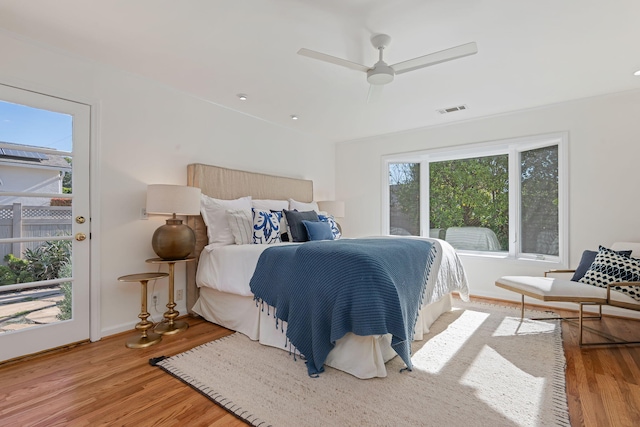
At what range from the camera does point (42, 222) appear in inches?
97.3

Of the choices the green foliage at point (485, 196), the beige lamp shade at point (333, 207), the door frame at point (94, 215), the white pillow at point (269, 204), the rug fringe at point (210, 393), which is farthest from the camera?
the beige lamp shade at point (333, 207)

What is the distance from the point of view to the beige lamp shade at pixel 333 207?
16.2 ft

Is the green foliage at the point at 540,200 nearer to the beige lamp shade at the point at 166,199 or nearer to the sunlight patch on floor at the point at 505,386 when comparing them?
the sunlight patch on floor at the point at 505,386

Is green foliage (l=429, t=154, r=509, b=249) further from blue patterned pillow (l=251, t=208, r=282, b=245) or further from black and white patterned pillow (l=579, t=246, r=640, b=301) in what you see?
blue patterned pillow (l=251, t=208, r=282, b=245)

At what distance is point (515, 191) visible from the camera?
414 centimetres

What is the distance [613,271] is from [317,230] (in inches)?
112

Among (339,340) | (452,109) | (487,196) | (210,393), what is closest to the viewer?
(210,393)

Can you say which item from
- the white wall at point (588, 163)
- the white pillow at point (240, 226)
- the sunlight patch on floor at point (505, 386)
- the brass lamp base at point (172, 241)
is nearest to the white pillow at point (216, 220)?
the white pillow at point (240, 226)

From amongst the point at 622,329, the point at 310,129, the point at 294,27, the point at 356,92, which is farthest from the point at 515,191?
the point at 294,27

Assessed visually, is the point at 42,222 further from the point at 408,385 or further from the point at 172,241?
the point at 408,385

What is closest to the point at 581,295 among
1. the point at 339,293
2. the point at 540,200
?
the point at 540,200

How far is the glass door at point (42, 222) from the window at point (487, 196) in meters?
4.08

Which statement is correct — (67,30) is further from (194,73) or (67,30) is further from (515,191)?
(515,191)

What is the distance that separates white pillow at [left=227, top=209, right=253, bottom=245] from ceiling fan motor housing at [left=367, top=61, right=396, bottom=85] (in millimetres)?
1886
